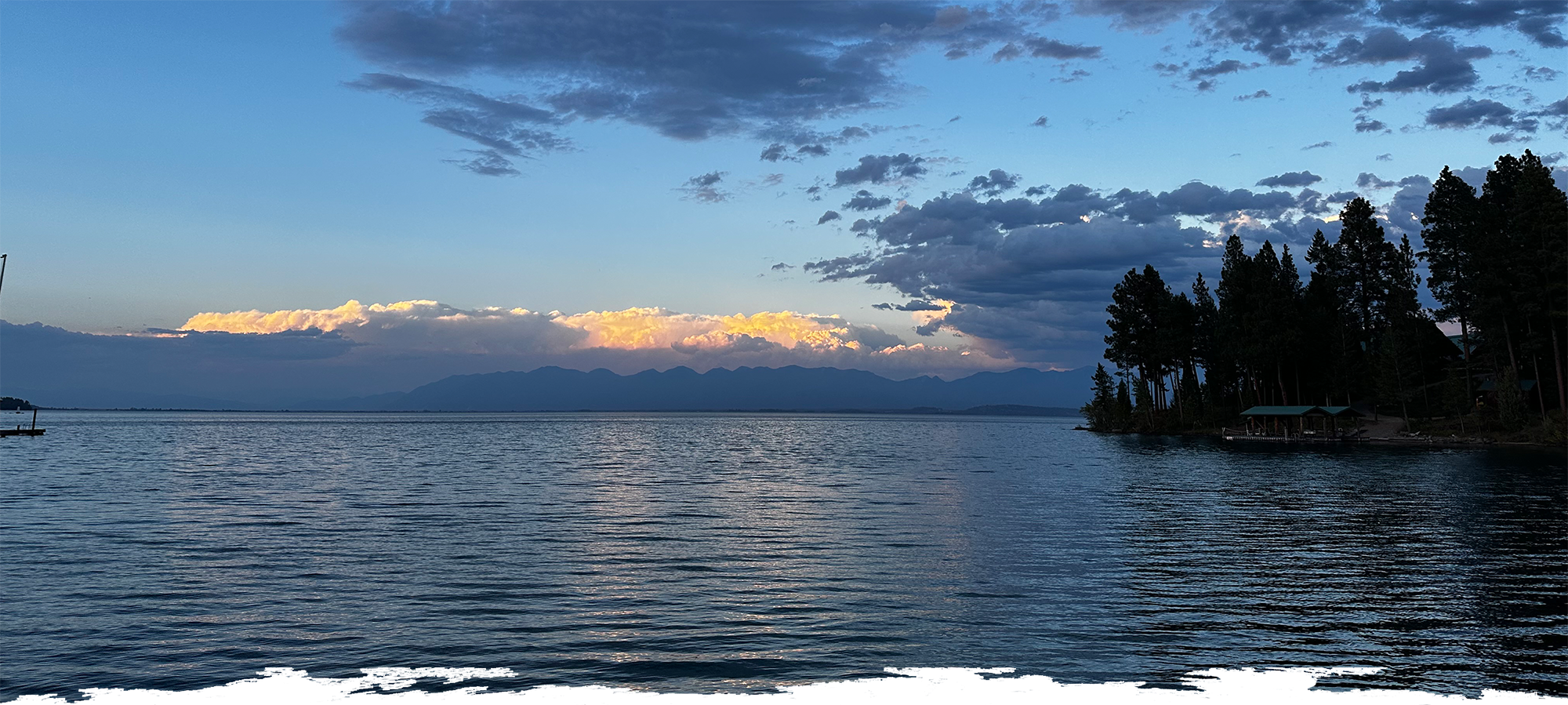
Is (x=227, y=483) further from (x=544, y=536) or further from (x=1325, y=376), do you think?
(x=1325, y=376)

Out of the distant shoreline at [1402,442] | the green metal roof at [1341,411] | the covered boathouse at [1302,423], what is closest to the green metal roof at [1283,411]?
the covered boathouse at [1302,423]

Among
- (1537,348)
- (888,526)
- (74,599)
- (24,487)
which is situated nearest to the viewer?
(74,599)

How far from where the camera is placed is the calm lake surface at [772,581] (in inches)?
637

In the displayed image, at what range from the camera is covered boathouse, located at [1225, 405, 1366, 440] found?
115 meters

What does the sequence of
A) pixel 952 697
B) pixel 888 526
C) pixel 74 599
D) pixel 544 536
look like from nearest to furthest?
1. pixel 952 697
2. pixel 74 599
3. pixel 544 536
4. pixel 888 526

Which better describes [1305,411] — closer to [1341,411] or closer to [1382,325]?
[1341,411]

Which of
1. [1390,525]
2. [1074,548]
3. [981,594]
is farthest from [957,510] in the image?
[981,594]

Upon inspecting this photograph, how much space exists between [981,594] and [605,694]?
35.0ft

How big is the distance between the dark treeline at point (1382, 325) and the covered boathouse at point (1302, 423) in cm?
322

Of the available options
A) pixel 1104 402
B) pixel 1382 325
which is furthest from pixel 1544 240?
pixel 1104 402

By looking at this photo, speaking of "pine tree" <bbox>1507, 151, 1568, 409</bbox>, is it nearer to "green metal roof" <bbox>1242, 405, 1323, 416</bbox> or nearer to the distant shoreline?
the distant shoreline

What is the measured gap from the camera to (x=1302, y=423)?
12325cm

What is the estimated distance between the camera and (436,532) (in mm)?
32906

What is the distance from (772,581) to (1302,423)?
12157 cm
